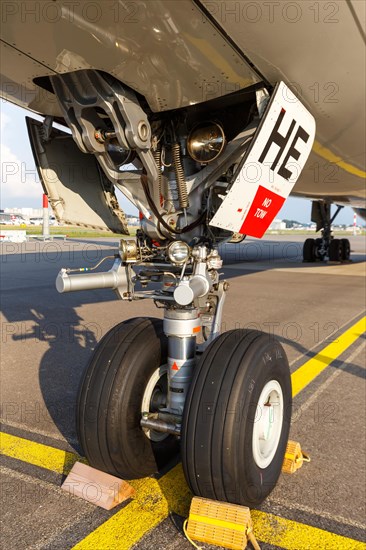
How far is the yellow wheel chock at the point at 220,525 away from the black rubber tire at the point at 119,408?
1.51ft

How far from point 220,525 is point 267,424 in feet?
1.84

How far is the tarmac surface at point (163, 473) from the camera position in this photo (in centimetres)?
191

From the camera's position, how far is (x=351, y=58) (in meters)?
2.07

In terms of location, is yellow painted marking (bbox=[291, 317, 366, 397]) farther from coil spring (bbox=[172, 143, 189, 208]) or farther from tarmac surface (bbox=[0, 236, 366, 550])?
coil spring (bbox=[172, 143, 189, 208])

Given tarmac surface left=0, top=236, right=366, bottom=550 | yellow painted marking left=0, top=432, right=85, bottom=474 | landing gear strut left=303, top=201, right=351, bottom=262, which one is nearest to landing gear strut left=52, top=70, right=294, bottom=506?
tarmac surface left=0, top=236, right=366, bottom=550

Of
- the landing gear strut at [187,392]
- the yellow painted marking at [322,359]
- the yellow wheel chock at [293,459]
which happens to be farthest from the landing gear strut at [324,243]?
the yellow wheel chock at [293,459]

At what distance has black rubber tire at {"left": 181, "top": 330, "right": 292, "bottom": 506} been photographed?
1911 mm

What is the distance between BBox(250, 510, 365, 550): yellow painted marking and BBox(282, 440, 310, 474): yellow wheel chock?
405 mm

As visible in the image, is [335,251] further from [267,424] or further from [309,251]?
[267,424]

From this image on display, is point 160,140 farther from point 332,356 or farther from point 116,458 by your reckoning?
point 332,356

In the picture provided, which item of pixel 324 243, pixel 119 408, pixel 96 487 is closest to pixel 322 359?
pixel 119 408

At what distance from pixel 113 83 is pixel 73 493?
2.04 metres

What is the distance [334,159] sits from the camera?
3578 mm

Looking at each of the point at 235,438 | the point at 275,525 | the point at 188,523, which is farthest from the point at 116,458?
the point at 275,525
